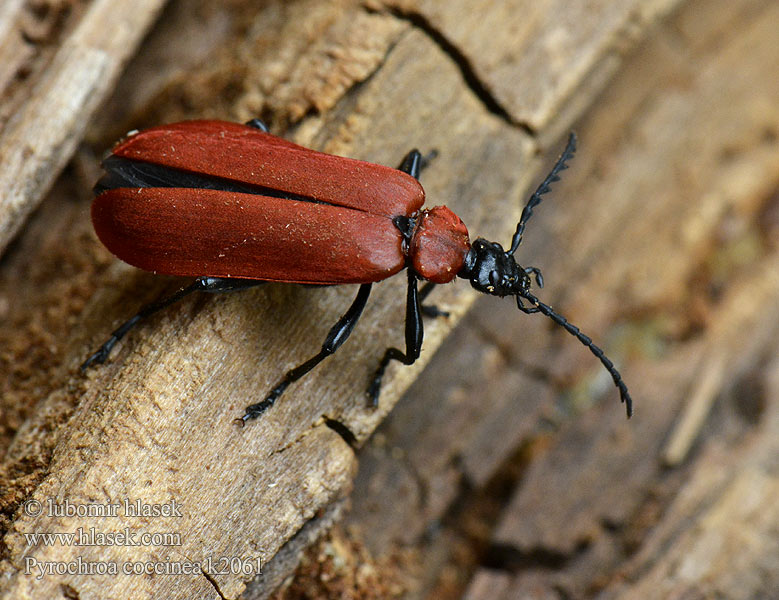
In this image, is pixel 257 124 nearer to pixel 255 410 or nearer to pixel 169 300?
pixel 169 300

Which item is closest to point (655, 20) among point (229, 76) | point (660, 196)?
point (660, 196)

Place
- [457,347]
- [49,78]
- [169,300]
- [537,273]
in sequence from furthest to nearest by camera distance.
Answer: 1. [457,347]
2. [49,78]
3. [537,273]
4. [169,300]

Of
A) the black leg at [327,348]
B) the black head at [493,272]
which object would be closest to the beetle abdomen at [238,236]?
the black leg at [327,348]

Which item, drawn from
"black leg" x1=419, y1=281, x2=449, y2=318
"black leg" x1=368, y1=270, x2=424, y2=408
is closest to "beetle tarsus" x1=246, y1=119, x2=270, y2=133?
"black leg" x1=368, y1=270, x2=424, y2=408

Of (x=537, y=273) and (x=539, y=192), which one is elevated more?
(x=539, y=192)

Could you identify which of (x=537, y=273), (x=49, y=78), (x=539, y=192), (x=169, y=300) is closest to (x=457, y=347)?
(x=537, y=273)

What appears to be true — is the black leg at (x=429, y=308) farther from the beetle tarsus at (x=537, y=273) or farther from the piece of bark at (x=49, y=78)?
the piece of bark at (x=49, y=78)
